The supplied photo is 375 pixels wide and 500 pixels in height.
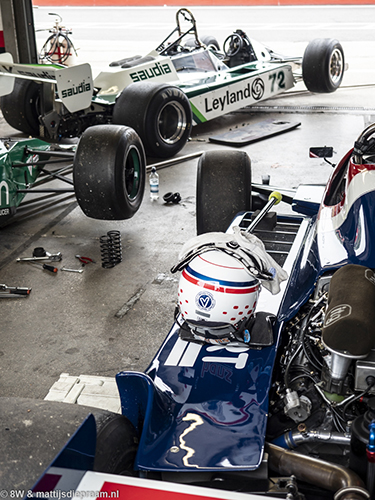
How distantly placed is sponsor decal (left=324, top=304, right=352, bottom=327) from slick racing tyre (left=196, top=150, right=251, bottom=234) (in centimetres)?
232

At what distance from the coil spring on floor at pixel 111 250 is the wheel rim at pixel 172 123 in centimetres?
290

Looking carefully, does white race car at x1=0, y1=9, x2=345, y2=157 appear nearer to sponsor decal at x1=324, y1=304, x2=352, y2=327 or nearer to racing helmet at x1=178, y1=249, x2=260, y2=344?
racing helmet at x1=178, y1=249, x2=260, y2=344

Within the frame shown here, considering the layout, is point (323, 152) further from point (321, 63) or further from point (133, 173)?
point (321, 63)

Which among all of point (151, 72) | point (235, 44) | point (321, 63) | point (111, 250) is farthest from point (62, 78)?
point (321, 63)

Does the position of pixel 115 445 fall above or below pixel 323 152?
below

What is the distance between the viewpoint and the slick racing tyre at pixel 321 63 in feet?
31.7

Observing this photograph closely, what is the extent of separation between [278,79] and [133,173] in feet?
17.0

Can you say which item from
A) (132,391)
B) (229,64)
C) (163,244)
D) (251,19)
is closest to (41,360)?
(132,391)

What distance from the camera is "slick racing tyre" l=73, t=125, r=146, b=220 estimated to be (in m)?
5.14

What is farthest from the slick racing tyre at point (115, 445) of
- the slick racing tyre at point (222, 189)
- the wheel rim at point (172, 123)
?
the wheel rim at point (172, 123)

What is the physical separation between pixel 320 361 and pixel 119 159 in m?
3.13

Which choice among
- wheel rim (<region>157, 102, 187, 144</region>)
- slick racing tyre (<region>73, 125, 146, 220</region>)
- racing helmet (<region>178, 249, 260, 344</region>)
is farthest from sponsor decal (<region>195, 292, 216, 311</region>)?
wheel rim (<region>157, 102, 187, 144</region>)

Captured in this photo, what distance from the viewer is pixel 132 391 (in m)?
2.38

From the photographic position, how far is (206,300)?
2.60 metres
